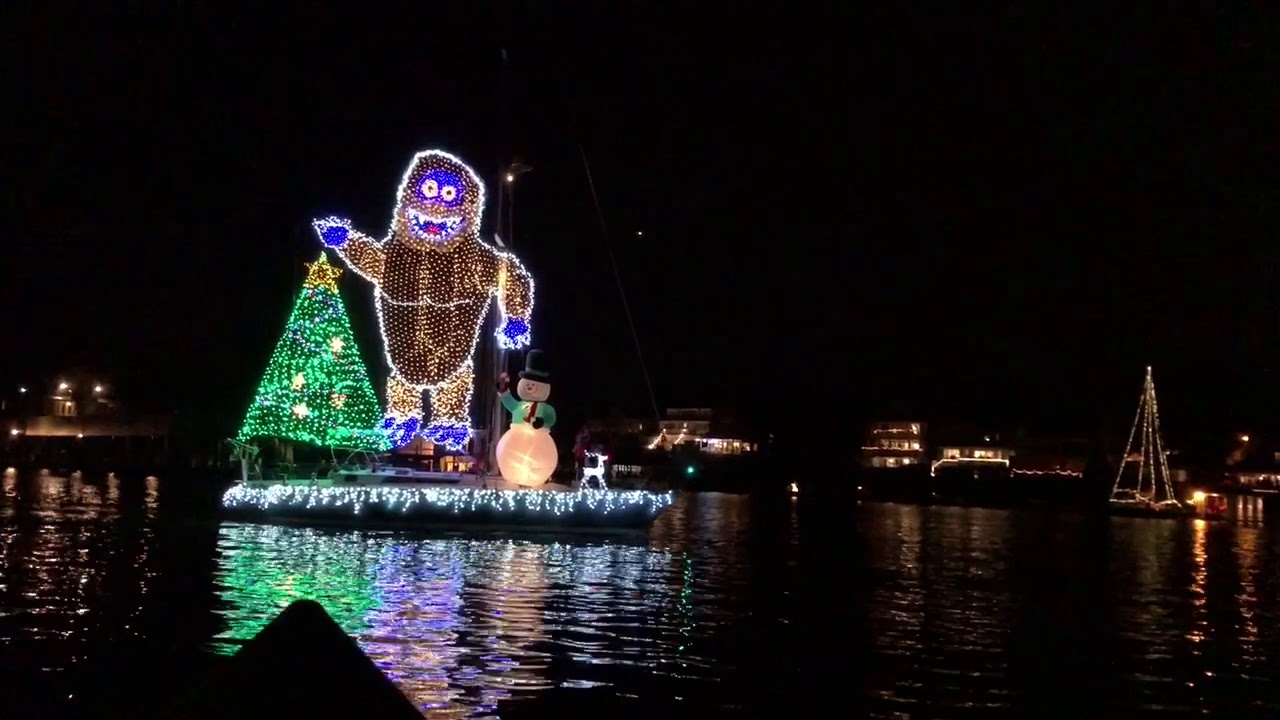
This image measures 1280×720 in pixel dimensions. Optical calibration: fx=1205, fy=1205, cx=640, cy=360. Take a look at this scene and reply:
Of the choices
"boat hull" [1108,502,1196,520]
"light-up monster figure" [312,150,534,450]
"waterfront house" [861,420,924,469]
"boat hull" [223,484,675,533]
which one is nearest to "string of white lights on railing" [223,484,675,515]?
"boat hull" [223,484,675,533]

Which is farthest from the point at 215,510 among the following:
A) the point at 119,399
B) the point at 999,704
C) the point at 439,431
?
the point at 119,399

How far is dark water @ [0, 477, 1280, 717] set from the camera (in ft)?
30.8

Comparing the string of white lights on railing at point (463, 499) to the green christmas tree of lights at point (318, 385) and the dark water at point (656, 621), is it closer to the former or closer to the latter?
the dark water at point (656, 621)

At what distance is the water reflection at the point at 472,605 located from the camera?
958 centimetres

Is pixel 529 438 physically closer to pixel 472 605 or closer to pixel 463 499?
pixel 463 499

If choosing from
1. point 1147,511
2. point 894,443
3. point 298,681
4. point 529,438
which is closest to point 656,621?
point 298,681

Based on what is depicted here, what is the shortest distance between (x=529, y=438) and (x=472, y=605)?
10.3 meters

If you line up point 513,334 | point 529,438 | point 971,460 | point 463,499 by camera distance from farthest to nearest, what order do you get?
point 971,460 < point 513,334 < point 529,438 < point 463,499

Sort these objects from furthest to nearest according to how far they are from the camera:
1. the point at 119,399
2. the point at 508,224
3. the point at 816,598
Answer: the point at 119,399, the point at 508,224, the point at 816,598

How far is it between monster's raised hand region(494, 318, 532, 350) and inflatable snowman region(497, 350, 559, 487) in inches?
62.6

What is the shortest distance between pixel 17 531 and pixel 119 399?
2788 inches

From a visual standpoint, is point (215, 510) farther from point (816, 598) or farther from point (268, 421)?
point (816, 598)

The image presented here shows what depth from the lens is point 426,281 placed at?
957 inches

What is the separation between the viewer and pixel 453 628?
11.5 meters
